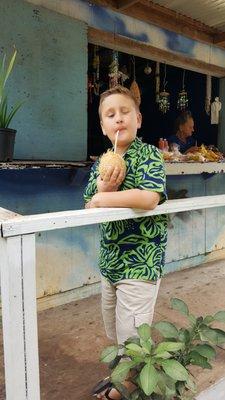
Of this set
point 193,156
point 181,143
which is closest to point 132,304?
point 193,156

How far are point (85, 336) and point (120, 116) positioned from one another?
1.96 m

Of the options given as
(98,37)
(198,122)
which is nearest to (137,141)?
(98,37)

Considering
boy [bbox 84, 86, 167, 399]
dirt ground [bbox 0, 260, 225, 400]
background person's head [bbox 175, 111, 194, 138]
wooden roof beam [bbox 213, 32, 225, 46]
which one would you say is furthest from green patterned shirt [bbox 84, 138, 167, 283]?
wooden roof beam [bbox 213, 32, 225, 46]

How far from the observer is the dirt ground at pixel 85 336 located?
7.13 ft

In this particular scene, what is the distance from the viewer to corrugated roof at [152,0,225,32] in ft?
12.1

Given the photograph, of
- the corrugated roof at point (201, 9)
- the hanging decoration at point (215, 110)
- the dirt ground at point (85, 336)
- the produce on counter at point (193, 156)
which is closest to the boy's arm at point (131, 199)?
the dirt ground at point (85, 336)

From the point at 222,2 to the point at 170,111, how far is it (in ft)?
9.02

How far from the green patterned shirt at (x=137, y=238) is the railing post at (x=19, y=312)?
2.08 feet

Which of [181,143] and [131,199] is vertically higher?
[181,143]

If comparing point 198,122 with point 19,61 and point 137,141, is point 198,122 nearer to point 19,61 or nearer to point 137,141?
point 19,61

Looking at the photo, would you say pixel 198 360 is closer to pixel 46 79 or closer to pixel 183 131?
pixel 46 79

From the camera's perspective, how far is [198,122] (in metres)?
5.93

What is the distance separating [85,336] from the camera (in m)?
2.79

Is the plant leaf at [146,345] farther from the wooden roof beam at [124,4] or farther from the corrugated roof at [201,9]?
the corrugated roof at [201,9]
